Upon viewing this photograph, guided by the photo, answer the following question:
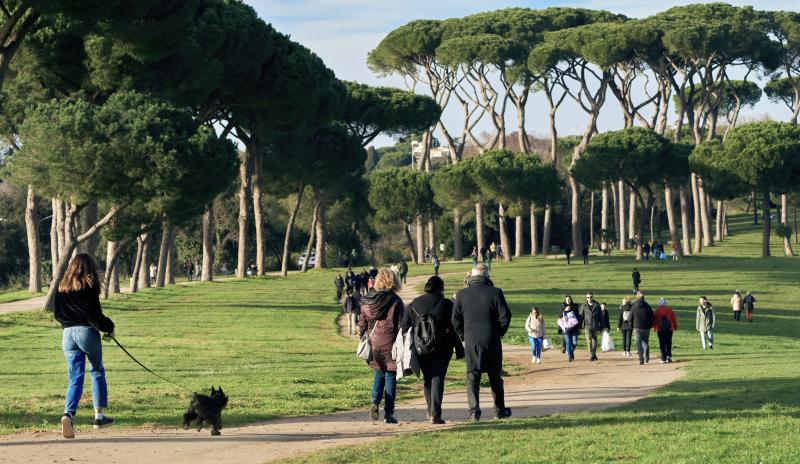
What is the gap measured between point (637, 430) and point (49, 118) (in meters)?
28.2

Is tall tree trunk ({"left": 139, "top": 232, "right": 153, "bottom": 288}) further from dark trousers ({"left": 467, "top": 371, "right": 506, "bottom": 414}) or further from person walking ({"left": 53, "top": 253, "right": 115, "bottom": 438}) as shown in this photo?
person walking ({"left": 53, "top": 253, "right": 115, "bottom": 438})

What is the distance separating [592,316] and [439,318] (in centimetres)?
1448

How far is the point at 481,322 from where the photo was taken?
13367 mm

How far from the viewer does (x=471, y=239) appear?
104m

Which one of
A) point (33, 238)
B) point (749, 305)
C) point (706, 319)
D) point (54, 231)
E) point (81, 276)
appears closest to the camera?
point (81, 276)

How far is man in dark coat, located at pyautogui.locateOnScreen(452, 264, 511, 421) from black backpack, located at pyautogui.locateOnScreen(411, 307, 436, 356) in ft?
1.24

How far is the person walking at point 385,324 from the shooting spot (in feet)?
44.4

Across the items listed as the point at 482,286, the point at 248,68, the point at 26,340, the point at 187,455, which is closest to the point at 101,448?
the point at 187,455

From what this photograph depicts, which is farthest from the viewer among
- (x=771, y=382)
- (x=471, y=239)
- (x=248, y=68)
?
(x=471, y=239)

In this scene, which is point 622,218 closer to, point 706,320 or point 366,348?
point 706,320

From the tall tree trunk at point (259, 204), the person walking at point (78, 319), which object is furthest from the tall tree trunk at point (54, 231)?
the person walking at point (78, 319)

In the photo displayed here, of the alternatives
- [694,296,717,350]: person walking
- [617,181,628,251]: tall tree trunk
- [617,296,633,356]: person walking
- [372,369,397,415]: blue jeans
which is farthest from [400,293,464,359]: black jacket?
[617,181,628,251]: tall tree trunk

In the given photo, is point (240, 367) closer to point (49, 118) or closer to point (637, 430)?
point (637, 430)

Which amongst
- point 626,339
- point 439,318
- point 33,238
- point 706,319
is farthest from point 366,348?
point 33,238
